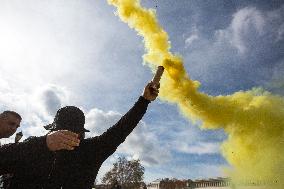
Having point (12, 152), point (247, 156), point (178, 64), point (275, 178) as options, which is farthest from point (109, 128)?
point (275, 178)

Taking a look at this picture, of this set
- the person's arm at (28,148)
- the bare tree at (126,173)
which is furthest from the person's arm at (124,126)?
the bare tree at (126,173)

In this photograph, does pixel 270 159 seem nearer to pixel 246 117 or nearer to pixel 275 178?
pixel 275 178

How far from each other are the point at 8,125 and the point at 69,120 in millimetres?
3520

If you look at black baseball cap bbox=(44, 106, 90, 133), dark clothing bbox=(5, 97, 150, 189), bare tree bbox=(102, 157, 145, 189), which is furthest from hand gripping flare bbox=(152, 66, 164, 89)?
bare tree bbox=(102, 157, 145, 189)

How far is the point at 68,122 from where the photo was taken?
2955mm

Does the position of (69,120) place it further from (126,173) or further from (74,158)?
(126,173)

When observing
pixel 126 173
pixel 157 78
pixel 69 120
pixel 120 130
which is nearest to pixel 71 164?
pixel 69 120

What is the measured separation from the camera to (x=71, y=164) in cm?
286

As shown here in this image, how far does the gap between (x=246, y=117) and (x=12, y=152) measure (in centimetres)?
1319

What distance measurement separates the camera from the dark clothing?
8.96 ft

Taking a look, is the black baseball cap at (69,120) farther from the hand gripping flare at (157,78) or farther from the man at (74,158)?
the hand gripping flare at (157,78)

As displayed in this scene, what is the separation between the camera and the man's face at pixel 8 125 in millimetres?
5890

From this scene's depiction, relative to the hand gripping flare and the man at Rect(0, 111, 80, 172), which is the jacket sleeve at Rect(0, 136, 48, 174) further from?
the hand gripping flare

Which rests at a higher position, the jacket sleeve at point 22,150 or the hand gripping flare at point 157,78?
the hand gripping flare at point 157,78
